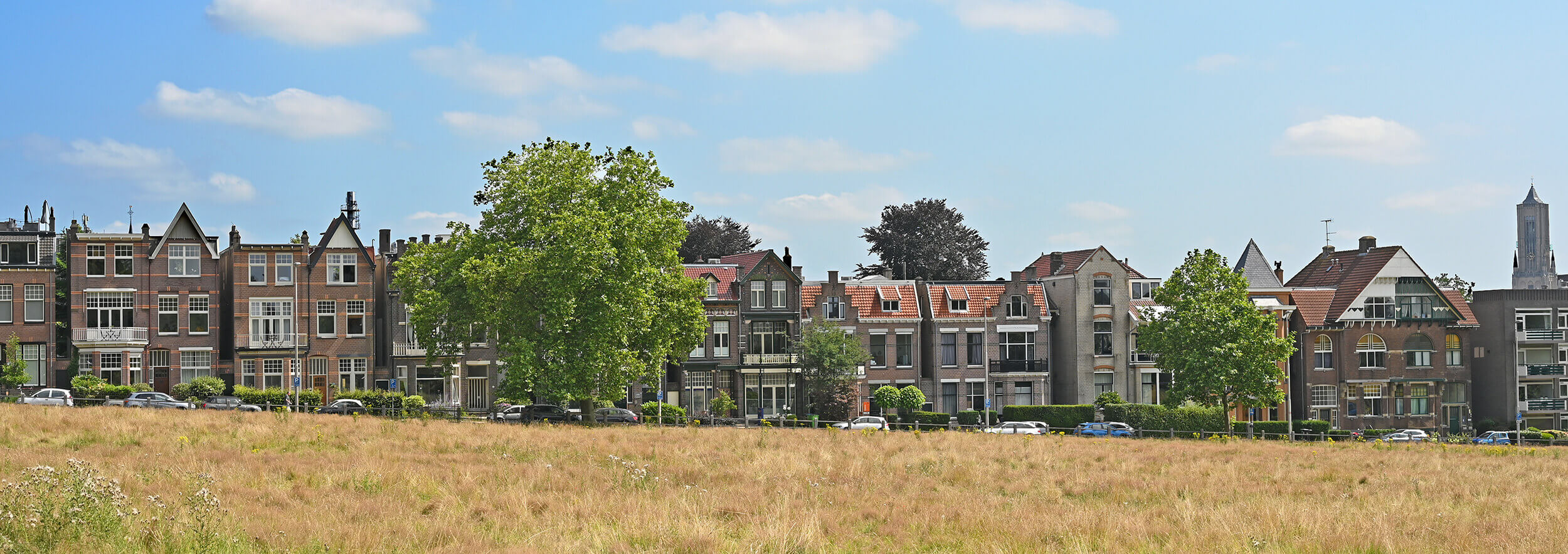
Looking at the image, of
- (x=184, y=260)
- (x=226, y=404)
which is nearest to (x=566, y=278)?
(x=226, y=404)

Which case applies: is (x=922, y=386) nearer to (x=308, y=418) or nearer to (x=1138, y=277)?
(x=1138, y=277)

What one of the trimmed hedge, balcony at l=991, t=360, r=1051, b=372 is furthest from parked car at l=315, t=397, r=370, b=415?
balcony at l=991, t=360, r=1051, b=372

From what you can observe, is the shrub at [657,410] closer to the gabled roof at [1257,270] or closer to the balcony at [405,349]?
the balcony at [405,349]

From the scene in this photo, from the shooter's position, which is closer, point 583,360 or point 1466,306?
point 583,360

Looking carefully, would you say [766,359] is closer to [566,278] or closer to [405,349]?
[405,349]

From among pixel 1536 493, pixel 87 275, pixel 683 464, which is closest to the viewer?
pixel 1536 493

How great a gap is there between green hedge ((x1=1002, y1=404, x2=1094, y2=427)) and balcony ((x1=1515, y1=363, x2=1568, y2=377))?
29173 millimetres

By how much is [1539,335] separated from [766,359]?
153ft

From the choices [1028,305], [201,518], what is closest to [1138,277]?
[1028,305]

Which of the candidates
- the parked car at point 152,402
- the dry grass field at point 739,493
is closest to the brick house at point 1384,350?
the dry grass field at point 739,493

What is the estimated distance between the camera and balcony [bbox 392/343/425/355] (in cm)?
6681

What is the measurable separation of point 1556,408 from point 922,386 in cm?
Answer: 3880

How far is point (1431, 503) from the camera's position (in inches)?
896

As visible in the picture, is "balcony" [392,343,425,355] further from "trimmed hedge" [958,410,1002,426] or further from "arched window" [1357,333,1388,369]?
"arched window" [1357,333,1388,369]
